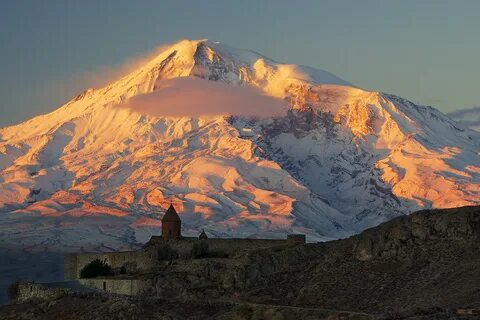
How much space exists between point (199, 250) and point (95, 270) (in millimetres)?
6996

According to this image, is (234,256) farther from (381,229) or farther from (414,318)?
(414,318)

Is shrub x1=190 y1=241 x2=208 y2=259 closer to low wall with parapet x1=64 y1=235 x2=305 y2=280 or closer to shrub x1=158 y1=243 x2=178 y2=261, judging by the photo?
low wall with parapet x1=64 y1=235 x2=305 y2=280

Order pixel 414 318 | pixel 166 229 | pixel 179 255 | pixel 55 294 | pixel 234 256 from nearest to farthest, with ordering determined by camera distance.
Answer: pixel 414 318
pixel 55 294
pixel 234 256
pixel 179 255
pixel 166 229

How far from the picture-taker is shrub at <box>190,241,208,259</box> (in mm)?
77188

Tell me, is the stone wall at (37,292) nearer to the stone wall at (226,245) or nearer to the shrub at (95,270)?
the shrub at (95,270)

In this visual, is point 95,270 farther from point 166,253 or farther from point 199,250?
point 199,250

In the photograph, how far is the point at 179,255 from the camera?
258 ft

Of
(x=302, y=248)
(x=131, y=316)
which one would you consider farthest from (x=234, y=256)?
(x=131, y=316)

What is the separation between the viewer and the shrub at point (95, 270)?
77.5 meters

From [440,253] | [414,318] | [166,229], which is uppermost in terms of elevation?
[166,229]

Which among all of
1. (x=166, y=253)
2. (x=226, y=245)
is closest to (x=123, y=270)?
(x=166, y=253)

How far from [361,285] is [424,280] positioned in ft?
11.9

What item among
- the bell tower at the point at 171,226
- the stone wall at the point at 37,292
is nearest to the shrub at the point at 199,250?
the stone wall at the point at 37,292

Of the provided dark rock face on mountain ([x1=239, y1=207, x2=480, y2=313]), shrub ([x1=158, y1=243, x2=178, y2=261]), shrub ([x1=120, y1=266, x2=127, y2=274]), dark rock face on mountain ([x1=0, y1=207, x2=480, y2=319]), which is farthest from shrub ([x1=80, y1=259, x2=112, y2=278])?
dark rock face on mountain ([x1=239, y1=207, x2=480, y2=313])
